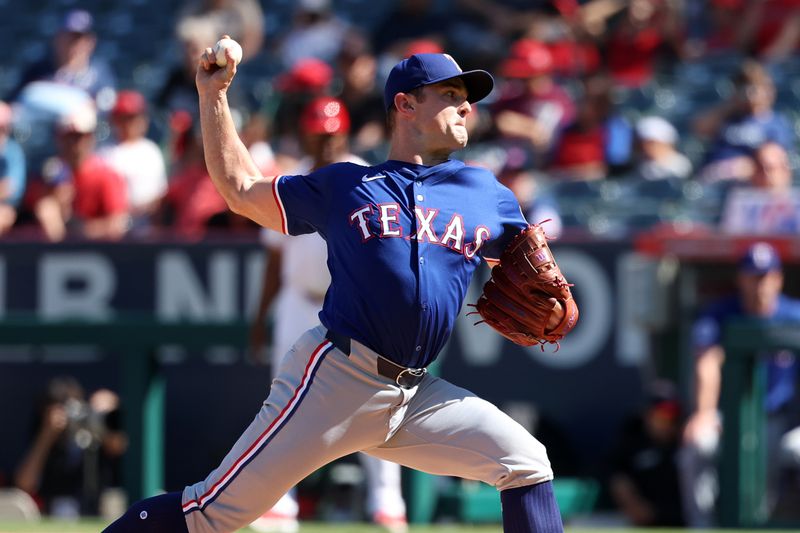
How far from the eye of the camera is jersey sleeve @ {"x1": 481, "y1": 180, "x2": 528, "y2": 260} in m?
3.81

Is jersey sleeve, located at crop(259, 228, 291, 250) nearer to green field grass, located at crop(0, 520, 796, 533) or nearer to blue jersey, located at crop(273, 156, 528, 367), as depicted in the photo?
green field grass, located at crop(0, 520, 796, 533)

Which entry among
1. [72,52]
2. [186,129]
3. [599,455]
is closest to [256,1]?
[72,52]

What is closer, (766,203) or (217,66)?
(217,66)

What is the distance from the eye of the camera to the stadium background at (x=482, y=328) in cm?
753

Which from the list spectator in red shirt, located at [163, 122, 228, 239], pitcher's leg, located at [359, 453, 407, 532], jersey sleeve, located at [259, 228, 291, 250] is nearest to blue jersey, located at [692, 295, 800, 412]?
pitcher's leg, located at [359, 453, 407, 532]

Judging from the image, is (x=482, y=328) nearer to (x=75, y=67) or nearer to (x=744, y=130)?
(x=744, y=130)

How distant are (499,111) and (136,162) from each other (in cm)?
247

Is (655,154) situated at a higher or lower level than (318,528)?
higher

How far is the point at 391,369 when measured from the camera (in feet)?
11.9

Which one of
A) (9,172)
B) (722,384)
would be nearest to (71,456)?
(9,172)

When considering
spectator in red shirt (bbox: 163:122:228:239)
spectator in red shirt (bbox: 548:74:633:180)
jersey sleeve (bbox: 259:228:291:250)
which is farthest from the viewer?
spectator in red shirt (bbox: 548:74:633:180)

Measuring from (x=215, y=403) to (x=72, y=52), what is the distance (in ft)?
11.8

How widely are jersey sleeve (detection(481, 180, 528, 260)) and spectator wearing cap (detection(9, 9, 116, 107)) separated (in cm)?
710

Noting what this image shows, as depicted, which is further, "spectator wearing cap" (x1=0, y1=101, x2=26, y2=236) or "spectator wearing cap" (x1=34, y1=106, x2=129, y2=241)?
"spectator wearing cap" (x1=0, y1=101, x2=26, y2=236)
